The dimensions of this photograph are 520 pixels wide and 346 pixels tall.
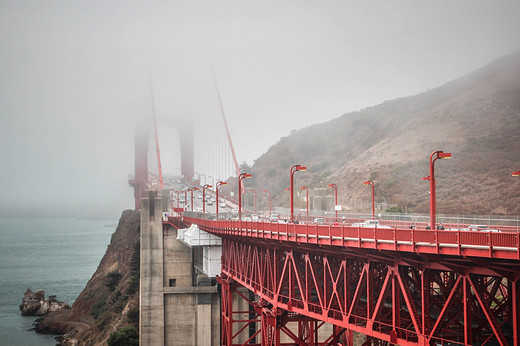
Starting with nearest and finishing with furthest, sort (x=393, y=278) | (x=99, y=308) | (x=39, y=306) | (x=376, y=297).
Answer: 1. (x=393, y=278)
2. (x=376, y=297)
3. (x=99, y=308)
4. (x=39, y=306)

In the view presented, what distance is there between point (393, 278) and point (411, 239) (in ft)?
6.78

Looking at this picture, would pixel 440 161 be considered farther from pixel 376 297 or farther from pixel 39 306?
pixel 376 297

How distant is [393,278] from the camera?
21.3 metres

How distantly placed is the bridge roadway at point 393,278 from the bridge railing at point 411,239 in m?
0.03

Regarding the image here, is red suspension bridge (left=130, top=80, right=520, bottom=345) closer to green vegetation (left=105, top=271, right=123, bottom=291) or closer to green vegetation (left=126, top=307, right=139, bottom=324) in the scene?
green vegetation (left=126, top=307, right=139, bottom=324)

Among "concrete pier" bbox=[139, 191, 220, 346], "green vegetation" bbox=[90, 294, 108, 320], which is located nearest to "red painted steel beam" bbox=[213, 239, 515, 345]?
"concrete pier" bbox=[139, 191, 220, 346]

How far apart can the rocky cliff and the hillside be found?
28936mm

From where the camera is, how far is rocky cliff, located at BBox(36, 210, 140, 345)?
66688 millimetres

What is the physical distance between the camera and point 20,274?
16988cm

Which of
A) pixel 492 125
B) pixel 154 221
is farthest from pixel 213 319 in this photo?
pixel 492 125

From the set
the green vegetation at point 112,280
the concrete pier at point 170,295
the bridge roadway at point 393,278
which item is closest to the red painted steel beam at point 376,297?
the bridge roadway at point 393,278

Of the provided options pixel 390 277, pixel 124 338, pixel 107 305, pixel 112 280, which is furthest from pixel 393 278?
pixel 112 280

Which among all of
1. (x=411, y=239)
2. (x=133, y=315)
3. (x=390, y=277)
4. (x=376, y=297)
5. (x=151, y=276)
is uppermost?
(x=411, y=239)

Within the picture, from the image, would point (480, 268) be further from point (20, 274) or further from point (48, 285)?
point (20, 274)
